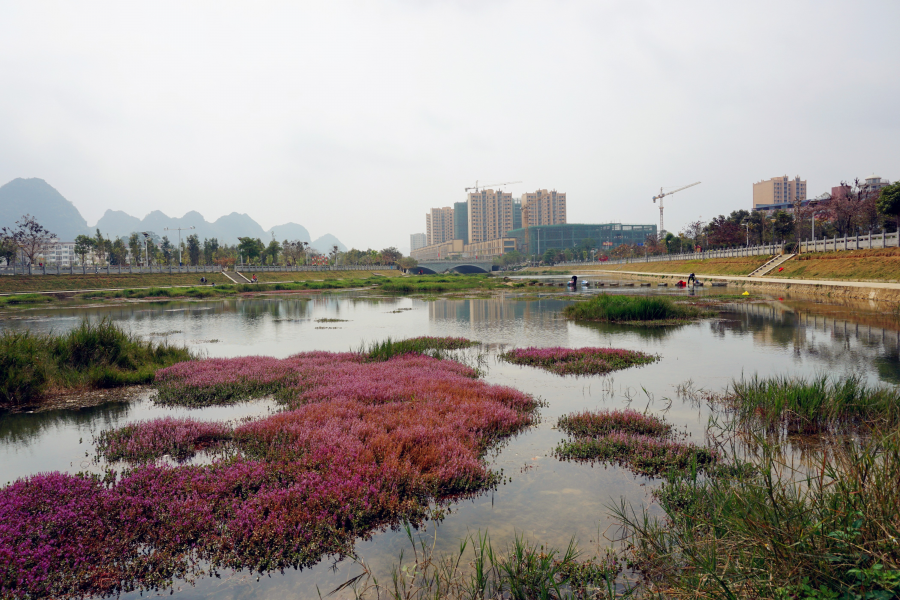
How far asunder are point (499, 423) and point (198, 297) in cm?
6148

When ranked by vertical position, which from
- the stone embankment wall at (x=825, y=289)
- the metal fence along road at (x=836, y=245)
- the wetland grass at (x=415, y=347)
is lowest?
the wetland grass at (x=415, y=347)

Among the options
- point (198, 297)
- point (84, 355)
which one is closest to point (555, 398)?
point (84, 355)

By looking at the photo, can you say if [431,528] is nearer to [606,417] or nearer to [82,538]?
[82,538]

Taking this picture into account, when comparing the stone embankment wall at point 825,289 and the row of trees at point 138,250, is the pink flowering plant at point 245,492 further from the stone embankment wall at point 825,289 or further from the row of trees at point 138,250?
the row of trees at point 138,250

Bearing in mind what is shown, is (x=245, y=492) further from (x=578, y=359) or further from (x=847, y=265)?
(x=847, y=265)

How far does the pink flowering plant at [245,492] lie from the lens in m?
5.38

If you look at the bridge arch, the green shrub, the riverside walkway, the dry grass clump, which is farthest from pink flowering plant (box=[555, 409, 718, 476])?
the bridge arch

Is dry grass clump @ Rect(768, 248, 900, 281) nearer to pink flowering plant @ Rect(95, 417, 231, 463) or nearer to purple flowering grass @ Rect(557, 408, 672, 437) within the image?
purple flowering grass @ Rect(557, 408, 672, 437)

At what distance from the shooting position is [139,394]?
13445 mm

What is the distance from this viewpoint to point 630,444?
8.65 m

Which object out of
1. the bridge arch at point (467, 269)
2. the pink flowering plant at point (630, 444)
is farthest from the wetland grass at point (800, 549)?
the bridge arch at point (467, 269)

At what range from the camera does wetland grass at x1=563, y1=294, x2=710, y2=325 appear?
28.2 m

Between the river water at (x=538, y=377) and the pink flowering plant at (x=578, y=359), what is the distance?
622 millimetres

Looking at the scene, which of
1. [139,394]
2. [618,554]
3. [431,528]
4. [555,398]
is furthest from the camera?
[139,394]
